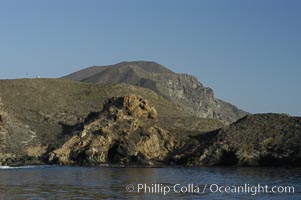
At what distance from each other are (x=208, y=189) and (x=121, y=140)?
222 feet

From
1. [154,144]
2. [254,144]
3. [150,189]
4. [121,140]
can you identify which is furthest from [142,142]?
[150,189]

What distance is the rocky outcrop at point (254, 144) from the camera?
114m

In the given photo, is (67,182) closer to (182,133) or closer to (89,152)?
(89,152)

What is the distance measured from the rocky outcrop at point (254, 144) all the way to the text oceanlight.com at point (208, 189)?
47823 millimetres

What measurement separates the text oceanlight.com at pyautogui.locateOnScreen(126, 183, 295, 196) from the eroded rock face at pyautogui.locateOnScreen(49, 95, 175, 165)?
2184 inches

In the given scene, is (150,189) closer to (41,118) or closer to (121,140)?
(121,140)

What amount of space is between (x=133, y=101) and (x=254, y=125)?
24783mm

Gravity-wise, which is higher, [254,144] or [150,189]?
[254,144]

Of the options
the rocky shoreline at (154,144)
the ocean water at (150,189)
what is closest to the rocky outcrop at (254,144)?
the rocky shoreline at (154,144)

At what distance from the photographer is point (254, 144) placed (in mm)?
119312

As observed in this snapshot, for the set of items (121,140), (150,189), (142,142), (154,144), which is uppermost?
(121,140)

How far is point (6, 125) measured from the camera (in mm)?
152750

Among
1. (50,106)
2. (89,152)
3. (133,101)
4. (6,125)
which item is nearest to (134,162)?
(89,152)

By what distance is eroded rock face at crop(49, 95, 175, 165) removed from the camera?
126344 mm
